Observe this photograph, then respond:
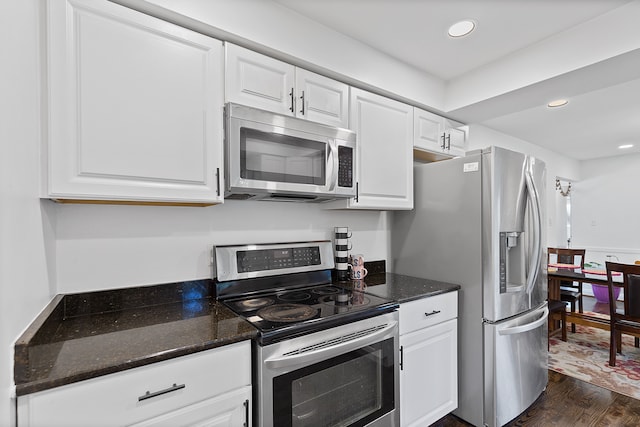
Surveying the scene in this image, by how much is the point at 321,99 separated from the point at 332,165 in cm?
39

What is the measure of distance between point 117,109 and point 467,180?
1.94m

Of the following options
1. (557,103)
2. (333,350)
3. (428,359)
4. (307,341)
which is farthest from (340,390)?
(557,103)

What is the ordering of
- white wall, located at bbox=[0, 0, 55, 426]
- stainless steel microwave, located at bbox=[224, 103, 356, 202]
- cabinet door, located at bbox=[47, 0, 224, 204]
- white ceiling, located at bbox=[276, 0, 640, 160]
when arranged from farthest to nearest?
white ceiling, located at bbox=[276, 0, 640, 160] < stainless steel microwave, located at bbox=[224, 103, 356, 202] < cabinet door, located at bbox=[47, 0, 224, 204] < white wall, located at bbox=[0, 0, 55, 426]

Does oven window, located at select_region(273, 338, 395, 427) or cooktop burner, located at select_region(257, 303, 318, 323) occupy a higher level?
cooktop burner, located at select_region(257, 303, 318, 323)

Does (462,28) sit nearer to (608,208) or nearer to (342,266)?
(342,266)

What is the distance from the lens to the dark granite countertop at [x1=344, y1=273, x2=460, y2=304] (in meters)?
1.78

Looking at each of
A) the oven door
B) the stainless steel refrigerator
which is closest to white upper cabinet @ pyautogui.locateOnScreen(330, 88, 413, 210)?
the stainless steel refrigerator

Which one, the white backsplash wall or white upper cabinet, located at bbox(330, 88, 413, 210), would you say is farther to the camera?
white upper cabinet, located at bbox(330, 88, 413, 210)

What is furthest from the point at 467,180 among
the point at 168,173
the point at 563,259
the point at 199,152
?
the point at 563,259

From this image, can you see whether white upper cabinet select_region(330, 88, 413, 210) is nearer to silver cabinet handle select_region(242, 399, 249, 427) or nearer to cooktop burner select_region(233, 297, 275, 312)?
cooktop burner select_region(233, 297, 275, 312)

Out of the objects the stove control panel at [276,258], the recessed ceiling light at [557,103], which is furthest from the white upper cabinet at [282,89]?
the recessed ceiling light at [557,103]

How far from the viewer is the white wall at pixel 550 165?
3.62m

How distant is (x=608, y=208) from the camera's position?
18.7ft

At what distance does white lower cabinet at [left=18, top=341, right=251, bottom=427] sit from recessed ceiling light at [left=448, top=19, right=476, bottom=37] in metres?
2.00
